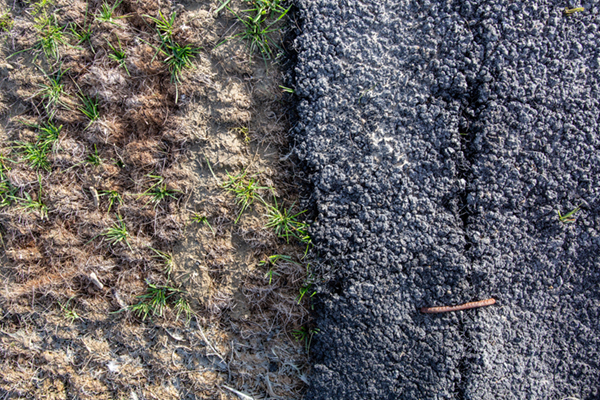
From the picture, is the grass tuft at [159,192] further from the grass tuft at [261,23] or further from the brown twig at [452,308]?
the brown twig at [452,308]

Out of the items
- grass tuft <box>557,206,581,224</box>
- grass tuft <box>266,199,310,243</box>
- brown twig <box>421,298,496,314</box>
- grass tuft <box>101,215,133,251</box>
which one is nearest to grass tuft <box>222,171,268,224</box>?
grass tuft <box>266,199,310,243</box>

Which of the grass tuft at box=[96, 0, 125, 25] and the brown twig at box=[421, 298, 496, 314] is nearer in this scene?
the brown twig at box=[421, 298, 496, 314]

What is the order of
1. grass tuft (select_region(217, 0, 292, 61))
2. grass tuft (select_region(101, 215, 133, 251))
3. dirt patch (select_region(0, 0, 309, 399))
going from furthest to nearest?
grass tuft (select_region(101, 215, 133, 251)), dirt patch (select_region(0, 0, 309, 399)), grass tuft (select_region(217, 0, 292, 61))

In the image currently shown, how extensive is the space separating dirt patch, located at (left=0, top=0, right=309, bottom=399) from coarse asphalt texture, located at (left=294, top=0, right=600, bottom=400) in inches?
13.5

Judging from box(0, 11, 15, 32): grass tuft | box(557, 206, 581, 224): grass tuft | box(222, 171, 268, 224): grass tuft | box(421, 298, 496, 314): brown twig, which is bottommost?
box(421, 298, 496, 314): brown twig

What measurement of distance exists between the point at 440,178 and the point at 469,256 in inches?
18.3

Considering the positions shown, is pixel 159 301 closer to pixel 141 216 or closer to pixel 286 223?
pixel 141 216

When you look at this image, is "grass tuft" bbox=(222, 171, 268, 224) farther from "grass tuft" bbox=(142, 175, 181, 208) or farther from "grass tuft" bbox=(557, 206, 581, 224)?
"grass tuft" bbox=(557, 206, 581, 224)

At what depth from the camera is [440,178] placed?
1.95m

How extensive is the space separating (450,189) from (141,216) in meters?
1.93

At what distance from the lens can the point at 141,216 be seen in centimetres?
228

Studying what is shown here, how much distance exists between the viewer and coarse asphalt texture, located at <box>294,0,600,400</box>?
1938 mm

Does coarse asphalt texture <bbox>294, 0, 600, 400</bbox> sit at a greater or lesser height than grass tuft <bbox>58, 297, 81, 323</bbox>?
greater

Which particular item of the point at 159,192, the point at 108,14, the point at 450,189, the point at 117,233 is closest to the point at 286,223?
the point at 159,192
